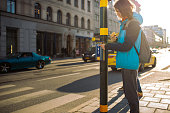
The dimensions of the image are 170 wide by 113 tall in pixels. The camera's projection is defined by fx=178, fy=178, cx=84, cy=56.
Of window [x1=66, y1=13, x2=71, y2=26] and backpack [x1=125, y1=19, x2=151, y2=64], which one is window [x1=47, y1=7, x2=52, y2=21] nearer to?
window [x1=66, y1=13, x2=71, y2=26]

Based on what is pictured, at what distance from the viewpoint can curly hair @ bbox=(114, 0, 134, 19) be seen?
8.39 feet

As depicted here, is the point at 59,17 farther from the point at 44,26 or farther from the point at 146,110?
the point at 146,110

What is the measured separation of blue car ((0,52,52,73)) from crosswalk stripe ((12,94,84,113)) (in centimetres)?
707

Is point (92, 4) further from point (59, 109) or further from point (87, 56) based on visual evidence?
point (59, 109)

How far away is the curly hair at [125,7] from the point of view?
256 centimetres

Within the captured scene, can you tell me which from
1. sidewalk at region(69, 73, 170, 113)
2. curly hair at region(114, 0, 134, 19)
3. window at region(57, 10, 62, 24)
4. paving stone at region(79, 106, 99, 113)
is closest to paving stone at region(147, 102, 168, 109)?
sidewalk at region(69, 73, 170, 113)

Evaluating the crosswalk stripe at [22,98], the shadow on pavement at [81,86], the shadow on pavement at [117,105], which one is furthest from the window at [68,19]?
the shadow on pavement at [117,105]

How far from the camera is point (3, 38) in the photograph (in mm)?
19609

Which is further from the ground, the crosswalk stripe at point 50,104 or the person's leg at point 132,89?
the person's leg at point 132,89

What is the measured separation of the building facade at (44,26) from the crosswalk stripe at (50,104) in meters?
17.0

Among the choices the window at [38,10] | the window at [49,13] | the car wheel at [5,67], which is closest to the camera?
the car wheel at [5,67]

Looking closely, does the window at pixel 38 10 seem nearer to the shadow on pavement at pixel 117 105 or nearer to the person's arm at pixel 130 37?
the shadow on pavement at pixel 117 105

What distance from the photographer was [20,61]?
11.4 metres

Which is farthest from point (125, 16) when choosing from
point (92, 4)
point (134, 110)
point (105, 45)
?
point (92, 4)
